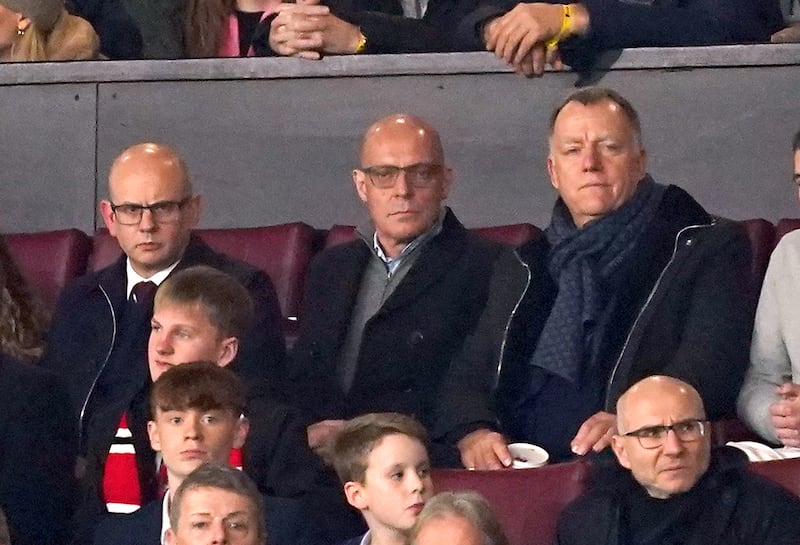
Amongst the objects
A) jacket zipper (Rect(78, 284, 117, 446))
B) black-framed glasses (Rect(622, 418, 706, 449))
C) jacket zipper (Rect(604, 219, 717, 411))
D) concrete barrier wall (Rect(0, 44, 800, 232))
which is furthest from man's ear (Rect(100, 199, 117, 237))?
black-framed glasses (Rect(622, 418, 706, 449))

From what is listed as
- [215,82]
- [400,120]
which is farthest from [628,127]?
[215,82]

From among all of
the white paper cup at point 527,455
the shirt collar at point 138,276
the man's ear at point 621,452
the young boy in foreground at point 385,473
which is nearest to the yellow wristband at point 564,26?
the shirt collar at point 138,276

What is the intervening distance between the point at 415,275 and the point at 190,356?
62cm

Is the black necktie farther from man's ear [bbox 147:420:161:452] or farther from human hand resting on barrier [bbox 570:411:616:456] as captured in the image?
human hand resting on barrier [bbox 570:411:616:456]

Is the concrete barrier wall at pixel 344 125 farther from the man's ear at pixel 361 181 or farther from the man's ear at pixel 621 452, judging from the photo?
the man's ear at pixel 621 452

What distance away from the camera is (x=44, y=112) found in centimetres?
579

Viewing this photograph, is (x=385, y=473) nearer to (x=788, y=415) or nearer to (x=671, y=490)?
(x=671, y=490)

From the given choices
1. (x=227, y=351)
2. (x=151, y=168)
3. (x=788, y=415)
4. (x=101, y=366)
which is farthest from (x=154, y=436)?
(x=788, y=415)

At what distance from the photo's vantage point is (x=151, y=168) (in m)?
4.87

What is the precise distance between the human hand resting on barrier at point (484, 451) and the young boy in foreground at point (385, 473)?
261mm

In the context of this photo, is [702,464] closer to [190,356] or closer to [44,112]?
[190,356]

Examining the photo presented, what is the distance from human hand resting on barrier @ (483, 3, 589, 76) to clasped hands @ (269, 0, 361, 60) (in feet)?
1.36

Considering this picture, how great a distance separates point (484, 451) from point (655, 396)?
1.78ft

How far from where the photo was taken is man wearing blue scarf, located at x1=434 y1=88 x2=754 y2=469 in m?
4.31
